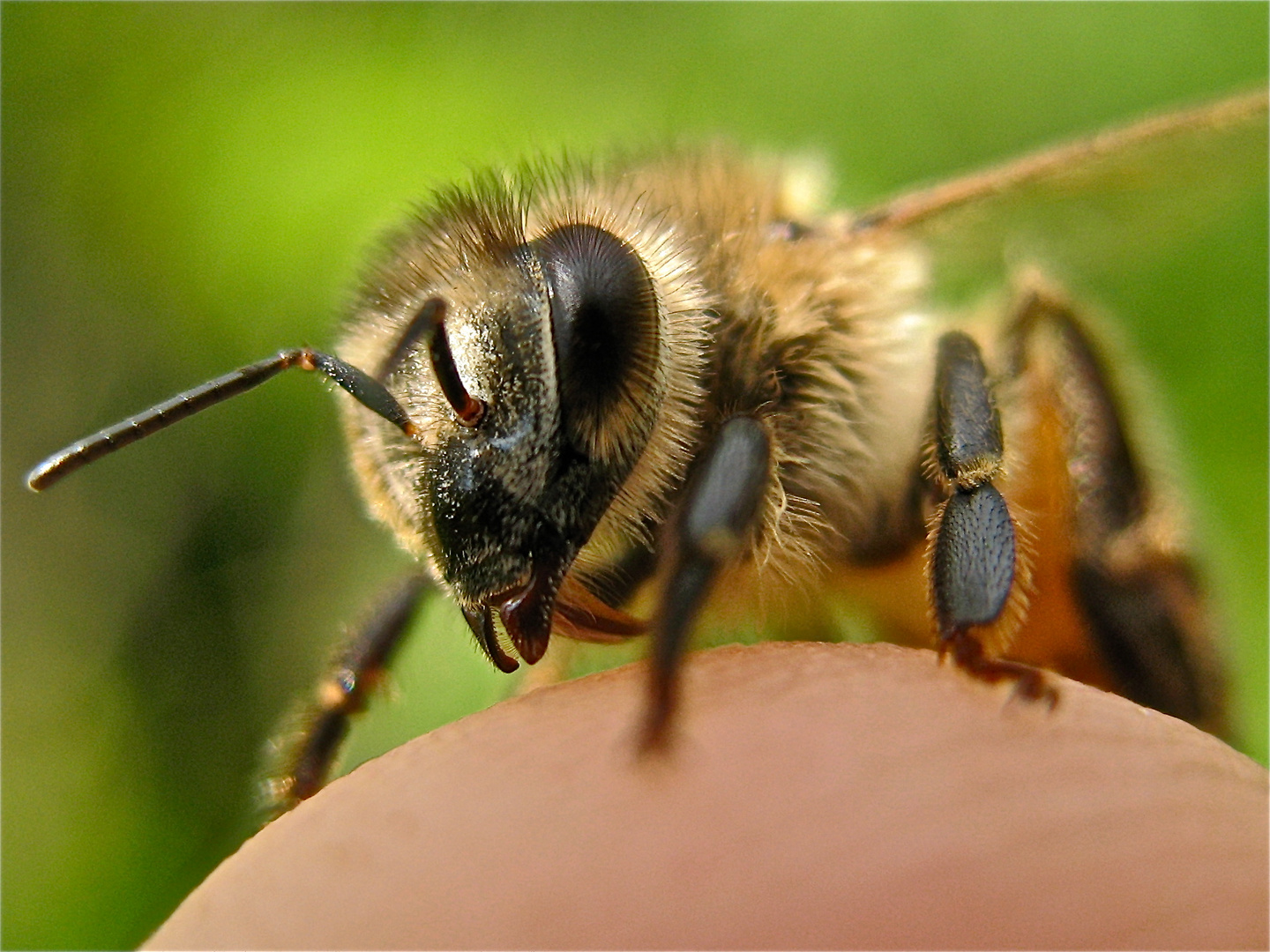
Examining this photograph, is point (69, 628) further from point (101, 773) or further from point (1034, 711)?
point (1034, 711)

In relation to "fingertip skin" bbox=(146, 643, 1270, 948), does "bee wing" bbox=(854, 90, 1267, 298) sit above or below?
above

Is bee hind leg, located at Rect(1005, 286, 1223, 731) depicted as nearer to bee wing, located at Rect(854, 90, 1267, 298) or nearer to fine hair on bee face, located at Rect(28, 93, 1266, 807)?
fine hair on bee face, located at Rect(28, 93, 1266, 807)

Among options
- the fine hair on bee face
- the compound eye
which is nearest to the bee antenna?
the fine hair on bee face

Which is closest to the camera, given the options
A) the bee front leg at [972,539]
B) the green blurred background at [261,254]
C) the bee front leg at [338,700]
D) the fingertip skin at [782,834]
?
the fingertip skin at [782,834]

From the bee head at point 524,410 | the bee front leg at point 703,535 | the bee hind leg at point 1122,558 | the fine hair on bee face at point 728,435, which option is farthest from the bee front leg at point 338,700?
the bee hind leg at point 1122,558

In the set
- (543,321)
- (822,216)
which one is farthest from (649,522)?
(822,216)

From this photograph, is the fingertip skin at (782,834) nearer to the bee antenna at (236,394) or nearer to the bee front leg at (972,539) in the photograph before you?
the bee front leg at (972,539)
